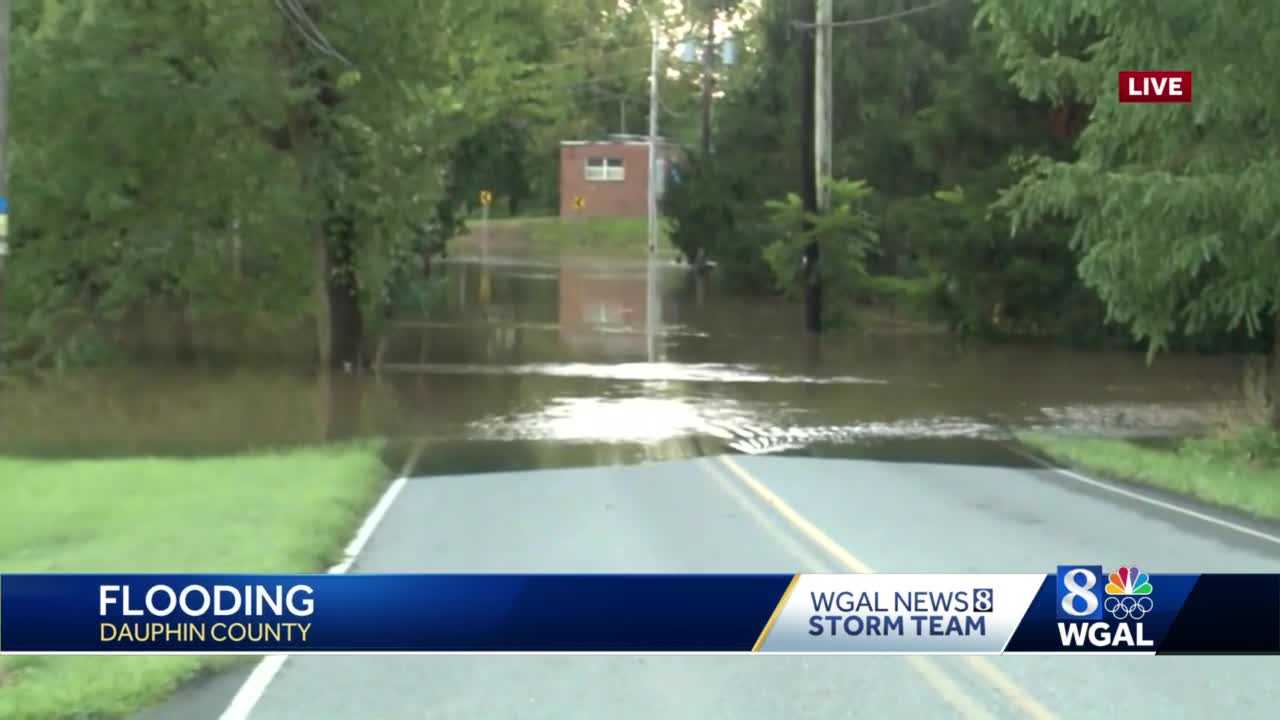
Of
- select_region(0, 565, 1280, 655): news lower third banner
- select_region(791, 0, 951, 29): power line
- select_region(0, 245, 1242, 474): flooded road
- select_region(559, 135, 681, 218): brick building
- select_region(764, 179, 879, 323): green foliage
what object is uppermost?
select_region(791, 0, 951, 29): power line

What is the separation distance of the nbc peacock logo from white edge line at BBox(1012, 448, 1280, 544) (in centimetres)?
626

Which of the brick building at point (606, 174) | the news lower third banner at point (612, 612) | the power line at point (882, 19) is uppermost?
the power line at point (882, 19)

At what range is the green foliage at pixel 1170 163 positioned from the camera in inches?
687

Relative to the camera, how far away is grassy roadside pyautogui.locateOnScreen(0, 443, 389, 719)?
8.35m

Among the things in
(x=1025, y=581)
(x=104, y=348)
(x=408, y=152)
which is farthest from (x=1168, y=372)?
(x=1025, y=581)

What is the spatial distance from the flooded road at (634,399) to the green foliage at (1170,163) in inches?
111

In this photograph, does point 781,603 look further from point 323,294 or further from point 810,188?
point 810,188

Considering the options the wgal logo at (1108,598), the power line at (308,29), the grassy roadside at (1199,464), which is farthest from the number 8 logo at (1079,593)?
the power line at (308,29)

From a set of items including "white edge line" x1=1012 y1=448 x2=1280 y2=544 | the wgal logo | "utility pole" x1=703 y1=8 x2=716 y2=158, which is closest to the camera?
the wgal logo

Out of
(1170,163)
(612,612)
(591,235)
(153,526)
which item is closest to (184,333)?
(1170,163)

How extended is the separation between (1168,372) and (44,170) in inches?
779

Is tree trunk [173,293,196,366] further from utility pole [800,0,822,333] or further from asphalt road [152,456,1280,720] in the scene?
asphalt road [152,456,1280,720]

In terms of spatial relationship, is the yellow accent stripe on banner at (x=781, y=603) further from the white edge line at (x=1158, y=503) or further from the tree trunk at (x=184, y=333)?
the tree trunk at (x=184, y=333)

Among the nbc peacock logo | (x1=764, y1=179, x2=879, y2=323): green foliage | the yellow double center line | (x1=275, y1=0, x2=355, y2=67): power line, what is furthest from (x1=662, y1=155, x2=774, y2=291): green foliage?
the nbc peacock logo
